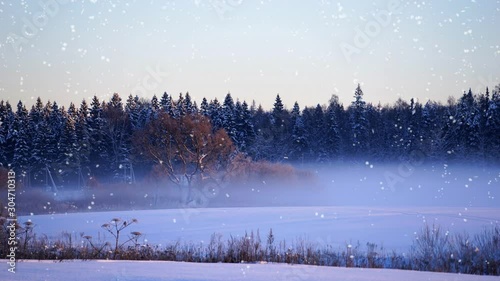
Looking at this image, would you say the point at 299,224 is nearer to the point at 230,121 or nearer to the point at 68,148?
the point at 230,121

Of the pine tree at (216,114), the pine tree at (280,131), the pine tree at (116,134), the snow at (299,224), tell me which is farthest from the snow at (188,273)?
the pine tree at (116,134)

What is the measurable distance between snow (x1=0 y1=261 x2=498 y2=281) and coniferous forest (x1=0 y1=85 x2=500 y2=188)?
4070cm

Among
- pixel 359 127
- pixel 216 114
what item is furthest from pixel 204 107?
pixel 359 127

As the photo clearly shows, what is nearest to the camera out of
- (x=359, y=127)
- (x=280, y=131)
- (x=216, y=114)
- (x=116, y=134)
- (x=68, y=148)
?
(x=68, y=148)

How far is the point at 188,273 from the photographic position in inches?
273

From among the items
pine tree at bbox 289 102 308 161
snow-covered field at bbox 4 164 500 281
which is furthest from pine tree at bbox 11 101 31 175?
pine tree at bbox 289 102 308 161

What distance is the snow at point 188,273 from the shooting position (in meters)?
6.46

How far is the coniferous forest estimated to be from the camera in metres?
49.6

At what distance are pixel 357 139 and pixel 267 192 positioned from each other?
27440 millimetres

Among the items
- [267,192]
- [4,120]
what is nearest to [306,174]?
[267,192]

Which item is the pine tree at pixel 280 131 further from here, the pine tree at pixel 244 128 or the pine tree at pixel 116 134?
the pine tree at pixel 116 134

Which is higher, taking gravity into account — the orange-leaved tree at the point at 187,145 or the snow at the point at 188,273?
the orange-leaved tree at the point at 187,145

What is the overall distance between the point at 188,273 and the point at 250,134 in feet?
153

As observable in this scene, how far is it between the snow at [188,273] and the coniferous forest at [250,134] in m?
40.7
